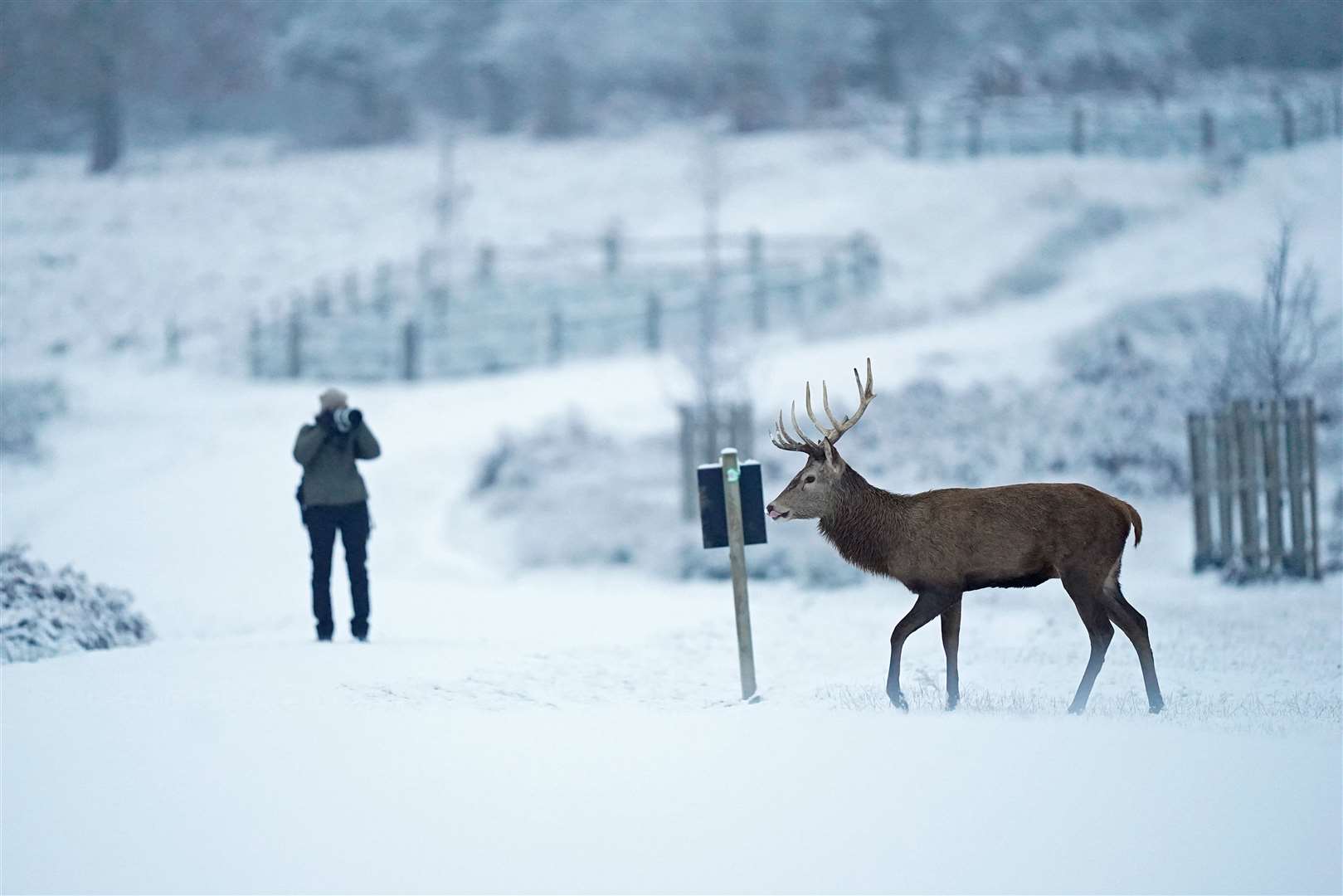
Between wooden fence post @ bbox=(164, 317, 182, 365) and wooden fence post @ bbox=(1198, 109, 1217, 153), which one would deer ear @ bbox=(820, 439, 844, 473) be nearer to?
wooden fence post @ bbox=(164, 317, 182, 365)

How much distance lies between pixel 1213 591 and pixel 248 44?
29.1 metres

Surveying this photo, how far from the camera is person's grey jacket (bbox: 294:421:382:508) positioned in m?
9.54

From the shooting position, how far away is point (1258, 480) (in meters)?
13.5

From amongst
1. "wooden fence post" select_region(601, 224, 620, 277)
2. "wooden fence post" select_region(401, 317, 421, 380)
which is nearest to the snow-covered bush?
"wooden fence post" select_region(401, 317, 421, 380)

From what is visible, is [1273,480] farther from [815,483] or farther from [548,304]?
[548,304]

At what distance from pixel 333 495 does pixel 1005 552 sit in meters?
4.60

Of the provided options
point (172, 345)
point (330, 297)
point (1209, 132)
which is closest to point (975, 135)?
point (1209, 132)

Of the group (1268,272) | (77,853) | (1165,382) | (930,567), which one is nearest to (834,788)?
(930,567)

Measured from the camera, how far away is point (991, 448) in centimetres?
1869

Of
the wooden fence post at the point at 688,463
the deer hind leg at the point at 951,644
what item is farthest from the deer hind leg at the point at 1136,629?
the wooden fence post at the point at 688,463

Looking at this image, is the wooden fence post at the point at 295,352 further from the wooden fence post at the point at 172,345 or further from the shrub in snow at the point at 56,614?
the shrub in snow at the point at 56,614

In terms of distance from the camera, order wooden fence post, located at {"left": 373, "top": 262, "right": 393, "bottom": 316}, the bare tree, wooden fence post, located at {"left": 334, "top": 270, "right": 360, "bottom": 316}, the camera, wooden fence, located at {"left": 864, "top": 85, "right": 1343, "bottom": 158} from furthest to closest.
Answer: wooden fence, located at {"left": 864, "top": 85, "right": 1343, "bottom": 158}, wooden fence post, located at {"left": 373, "top": 262, "right": 393, "bottom": 316}, wooden fence post, located at {"left": 334, "top": 270, "right": 360, "bottom": 316}, the bare tree, the camera

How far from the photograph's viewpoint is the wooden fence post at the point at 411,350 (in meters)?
26.2

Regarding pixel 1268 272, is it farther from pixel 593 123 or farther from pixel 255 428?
pixel 593 123
